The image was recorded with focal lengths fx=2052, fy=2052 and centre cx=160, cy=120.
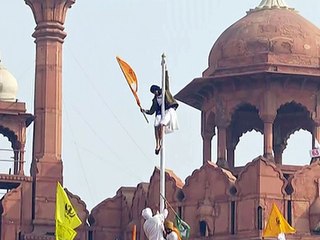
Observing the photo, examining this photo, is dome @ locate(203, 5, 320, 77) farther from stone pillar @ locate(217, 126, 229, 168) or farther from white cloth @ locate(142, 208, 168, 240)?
white cloth @ locate(142, 208, 168, 240)

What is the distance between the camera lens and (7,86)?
64812 millimetres

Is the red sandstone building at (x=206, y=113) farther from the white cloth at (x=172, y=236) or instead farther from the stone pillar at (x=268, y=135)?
the white cloth at (x=172, y=236)

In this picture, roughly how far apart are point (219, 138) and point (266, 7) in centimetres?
457

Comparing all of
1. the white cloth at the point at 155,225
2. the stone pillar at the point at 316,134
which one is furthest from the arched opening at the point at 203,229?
the white cloth at the point at 155,225

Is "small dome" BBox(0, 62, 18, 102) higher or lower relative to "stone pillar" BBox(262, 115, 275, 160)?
higher

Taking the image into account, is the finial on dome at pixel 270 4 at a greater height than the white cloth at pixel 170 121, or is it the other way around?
the finial on dome at pixel 270 4

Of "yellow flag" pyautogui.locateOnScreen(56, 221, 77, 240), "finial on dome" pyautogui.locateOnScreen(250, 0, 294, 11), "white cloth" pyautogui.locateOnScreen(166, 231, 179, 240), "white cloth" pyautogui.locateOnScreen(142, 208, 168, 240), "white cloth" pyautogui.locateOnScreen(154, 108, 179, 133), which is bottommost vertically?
"white cloth" pyautogui.locateOnScreen(166, 231, 179, 240)

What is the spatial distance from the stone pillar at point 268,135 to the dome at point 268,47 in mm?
1481

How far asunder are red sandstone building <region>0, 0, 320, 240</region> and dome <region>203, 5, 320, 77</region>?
1.2 inches

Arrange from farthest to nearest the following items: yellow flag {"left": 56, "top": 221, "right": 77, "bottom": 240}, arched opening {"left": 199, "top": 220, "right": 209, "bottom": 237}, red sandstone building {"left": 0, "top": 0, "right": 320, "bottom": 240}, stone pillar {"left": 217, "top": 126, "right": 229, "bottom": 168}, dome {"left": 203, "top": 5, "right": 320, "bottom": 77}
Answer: stone pillar {"left": 217, "top": 126, "right": 229, "bottom": 168}, dome {"left": 203, "top": 5, "right": 320, "bottom": 77}, red sandstone building {"left": 0, "top": 0, "right": 320, "bottom": 240}, arched opening {"left": 199, "top": 220, "right": 209, "bottom": 237}, yellow flag {"left": 56, "top": 221, "right": 77, "bottom": 240}

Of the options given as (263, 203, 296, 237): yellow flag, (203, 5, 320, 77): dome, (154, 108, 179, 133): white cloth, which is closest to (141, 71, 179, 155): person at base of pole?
(154, 108, 179, 133): white cloth

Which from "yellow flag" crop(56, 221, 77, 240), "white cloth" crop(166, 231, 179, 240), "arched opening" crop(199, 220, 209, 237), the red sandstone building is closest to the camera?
"white cloth" crop(166, 231, 179, 240)

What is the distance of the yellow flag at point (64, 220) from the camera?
53219 mm

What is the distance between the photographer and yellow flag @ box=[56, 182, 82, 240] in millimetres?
53219
